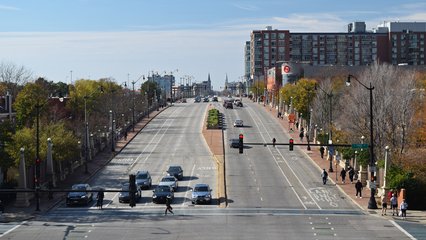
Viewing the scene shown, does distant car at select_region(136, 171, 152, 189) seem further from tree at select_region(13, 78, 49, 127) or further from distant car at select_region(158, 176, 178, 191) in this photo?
tree at select_region(13, 78, 49, 127)

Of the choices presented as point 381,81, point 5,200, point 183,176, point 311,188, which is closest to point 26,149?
point 5,200

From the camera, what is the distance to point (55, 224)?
4225 centimetres

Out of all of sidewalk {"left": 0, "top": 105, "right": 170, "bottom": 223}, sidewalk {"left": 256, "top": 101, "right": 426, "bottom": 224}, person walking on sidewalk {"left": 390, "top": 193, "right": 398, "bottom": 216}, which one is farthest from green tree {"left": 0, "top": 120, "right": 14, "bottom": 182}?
person walking on sidewalk {"left": 390, "top": 193, "right": 398, "bottom": 216}

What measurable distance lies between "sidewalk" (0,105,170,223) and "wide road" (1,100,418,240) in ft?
3.19

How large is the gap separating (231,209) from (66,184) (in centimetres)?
1921

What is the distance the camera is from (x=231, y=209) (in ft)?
158

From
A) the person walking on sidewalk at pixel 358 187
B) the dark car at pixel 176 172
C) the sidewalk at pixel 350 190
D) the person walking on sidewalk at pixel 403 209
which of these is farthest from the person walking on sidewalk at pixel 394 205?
the dark car at pixel 176 172

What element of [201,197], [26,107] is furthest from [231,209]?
[26,107]

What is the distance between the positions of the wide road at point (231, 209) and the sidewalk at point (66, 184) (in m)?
0.97

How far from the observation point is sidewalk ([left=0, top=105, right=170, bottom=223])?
152 ft

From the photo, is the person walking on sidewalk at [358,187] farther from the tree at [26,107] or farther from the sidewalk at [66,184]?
the tree at [26,107]

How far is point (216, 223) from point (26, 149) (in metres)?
21.8

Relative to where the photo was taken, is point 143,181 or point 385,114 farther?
point 385,114

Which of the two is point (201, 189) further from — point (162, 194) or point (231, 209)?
point (231, 209)
